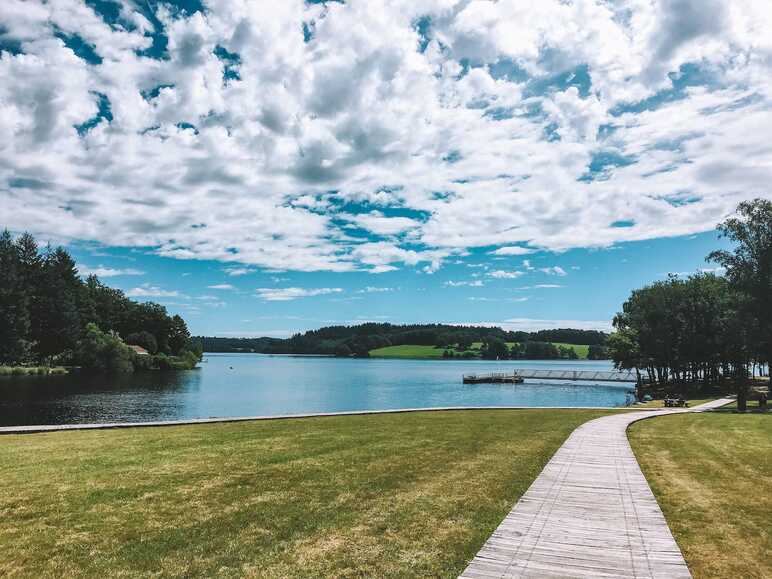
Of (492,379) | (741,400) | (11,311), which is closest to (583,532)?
(741,400)

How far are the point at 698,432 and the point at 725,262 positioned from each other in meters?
26.7

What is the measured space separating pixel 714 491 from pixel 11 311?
313 feet

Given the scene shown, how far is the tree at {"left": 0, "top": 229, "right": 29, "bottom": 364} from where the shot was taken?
80.2m

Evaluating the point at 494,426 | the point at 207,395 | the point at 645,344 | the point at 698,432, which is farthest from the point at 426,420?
the point at 645,344

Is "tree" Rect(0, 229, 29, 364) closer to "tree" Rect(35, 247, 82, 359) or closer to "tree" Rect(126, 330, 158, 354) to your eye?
"tree" Rect(35, 247, 82, 359)

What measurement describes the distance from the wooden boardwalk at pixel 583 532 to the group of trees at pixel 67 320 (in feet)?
302

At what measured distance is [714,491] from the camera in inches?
438

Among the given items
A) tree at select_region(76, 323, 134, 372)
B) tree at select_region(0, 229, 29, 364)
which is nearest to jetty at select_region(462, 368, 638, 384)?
tree at select_region(76, 323, 134, 372)

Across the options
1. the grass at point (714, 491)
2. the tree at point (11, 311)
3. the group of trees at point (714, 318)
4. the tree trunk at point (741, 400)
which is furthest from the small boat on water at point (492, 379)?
the grass at point (714, 491)

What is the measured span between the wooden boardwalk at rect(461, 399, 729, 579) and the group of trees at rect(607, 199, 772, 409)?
94.8 ft

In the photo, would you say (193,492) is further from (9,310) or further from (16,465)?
(9,310)

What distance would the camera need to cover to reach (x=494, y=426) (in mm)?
20672

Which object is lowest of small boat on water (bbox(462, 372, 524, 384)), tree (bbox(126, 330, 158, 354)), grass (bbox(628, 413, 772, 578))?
small boat on water (bbox(462, 372, 524, 384))

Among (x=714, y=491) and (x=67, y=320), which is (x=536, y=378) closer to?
(x=67, y=320)
